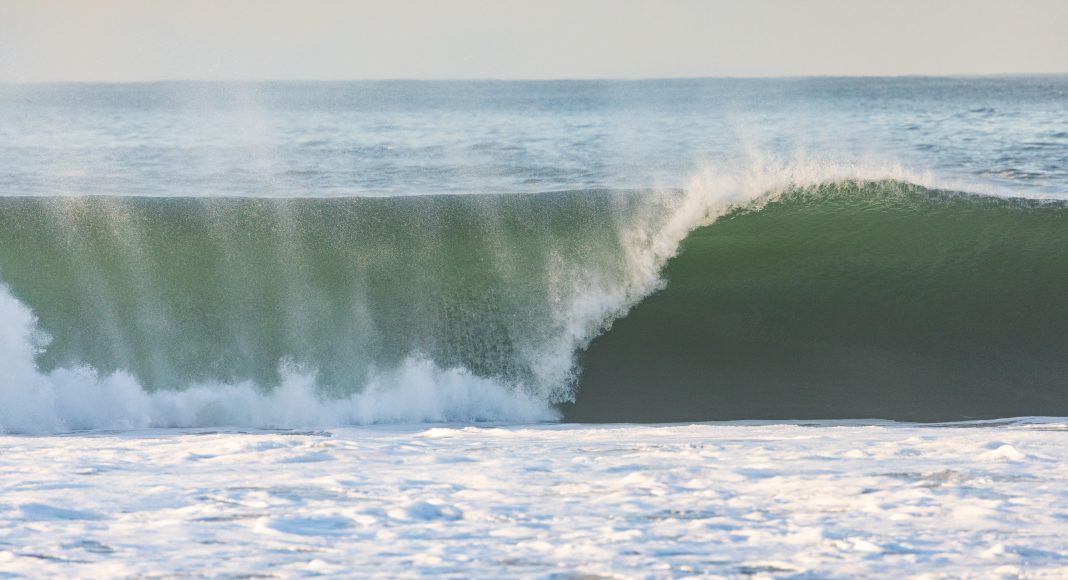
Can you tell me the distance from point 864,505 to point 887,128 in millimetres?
42046

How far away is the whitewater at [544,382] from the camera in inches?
152

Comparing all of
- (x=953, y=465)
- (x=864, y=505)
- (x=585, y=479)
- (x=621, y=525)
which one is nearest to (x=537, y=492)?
(x=585, y=479)

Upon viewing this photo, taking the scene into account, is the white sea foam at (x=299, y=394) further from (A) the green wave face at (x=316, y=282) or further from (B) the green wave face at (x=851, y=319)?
(B) the green wave face at (x=851, y=319)

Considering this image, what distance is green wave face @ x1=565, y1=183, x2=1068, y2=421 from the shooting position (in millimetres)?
8188

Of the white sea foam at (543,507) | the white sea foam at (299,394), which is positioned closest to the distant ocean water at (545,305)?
the white sea foam at (299,394)

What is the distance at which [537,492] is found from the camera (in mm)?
4562

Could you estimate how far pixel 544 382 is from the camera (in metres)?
8.40

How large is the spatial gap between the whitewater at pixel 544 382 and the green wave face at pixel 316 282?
0.11ft

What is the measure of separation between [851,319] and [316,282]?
4.43 m

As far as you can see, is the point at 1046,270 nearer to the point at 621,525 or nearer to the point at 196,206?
the point at 621,525

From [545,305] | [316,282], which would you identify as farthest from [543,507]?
[316,282]

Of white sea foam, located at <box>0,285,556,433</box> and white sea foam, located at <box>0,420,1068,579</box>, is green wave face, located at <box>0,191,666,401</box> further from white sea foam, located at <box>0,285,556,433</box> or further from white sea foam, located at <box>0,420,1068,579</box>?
white sea foam, located at <box>0,420,1068,579</box>

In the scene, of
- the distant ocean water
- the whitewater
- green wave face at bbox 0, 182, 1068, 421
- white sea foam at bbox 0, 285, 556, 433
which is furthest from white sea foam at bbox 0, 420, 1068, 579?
green wave face at bbox 0, 182, 1068, 421

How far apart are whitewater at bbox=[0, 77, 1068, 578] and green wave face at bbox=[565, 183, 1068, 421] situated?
0.03 m
